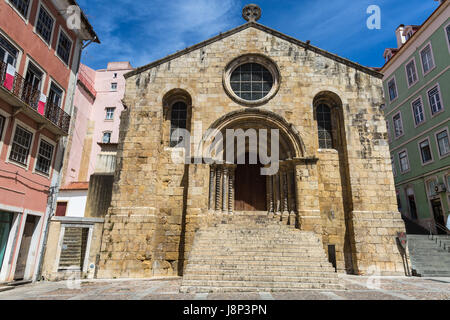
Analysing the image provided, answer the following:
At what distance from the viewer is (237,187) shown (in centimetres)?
1269

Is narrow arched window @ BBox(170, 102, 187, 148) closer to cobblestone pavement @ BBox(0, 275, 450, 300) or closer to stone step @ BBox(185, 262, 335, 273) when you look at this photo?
stone step @ BBox(185, 262, 335, 273)

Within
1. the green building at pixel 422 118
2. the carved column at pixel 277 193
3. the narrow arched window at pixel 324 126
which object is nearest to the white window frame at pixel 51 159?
the carved column at pixel 277 193

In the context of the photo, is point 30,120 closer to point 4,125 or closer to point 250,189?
point 4,125

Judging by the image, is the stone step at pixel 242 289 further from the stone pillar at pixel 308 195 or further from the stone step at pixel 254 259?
the stone pillar at pixel 308 195

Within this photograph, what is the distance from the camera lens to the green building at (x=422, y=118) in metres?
16.7

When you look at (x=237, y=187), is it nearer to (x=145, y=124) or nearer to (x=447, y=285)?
(x=145, y=124)

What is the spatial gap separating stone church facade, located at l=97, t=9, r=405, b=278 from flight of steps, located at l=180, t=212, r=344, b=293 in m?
1.13

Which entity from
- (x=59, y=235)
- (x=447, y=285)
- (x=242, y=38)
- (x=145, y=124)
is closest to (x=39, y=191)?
(x=59, y=235)

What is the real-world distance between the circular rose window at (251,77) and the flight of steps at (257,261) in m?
5.79

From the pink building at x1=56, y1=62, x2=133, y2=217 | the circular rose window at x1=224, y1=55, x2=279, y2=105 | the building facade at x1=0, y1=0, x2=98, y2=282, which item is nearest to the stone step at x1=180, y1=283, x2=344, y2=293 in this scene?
the building facade at x1=0, y1=0, x2=98, y2=282

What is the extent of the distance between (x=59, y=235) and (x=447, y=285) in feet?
41.5

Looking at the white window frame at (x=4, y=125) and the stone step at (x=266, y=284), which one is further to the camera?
the white window frame at (x=4, y=125)

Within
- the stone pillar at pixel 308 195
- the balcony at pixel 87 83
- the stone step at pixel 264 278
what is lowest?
the stone step at pixel 264 278

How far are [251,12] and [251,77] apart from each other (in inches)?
132
